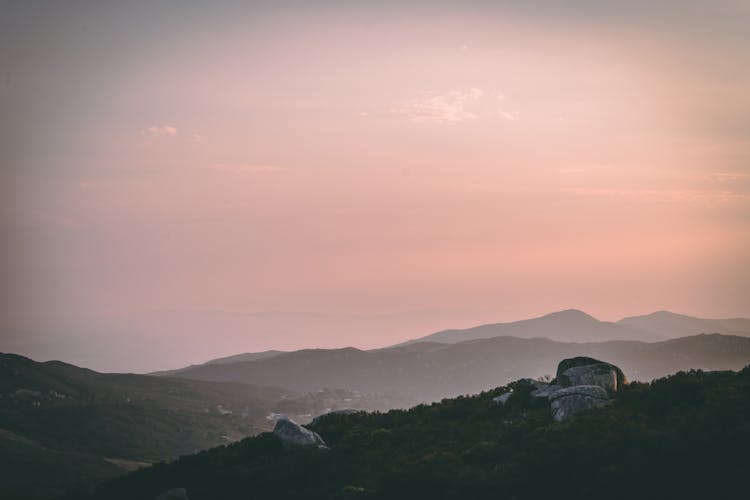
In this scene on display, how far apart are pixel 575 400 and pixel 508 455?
5.90 meters

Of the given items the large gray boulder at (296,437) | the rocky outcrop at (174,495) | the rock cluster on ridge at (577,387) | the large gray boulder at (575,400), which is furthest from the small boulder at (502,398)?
the rocky outcrop at (174,495)

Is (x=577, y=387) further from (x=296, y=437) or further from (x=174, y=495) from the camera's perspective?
(x=174, y=495)

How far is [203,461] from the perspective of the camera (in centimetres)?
4088

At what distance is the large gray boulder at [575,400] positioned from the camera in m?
34.0

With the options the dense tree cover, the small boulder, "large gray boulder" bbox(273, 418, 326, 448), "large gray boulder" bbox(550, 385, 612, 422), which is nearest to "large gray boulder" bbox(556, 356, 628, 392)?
the dense tree cover

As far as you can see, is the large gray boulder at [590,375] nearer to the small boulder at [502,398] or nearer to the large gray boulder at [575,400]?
the large gray boulder at [575,400]

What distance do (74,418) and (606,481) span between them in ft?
612

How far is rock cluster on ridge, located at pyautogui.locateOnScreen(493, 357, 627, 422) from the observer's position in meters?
34.4

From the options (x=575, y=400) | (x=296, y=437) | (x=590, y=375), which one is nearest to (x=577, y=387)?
(x=575, y=400)

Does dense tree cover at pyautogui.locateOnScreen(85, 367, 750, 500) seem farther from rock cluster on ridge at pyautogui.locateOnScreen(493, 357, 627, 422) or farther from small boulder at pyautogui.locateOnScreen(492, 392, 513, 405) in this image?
rock cluster on ridge at pyautogui.locateOnScreen(493, 357, 627, 422)

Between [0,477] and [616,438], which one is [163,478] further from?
[0,477]

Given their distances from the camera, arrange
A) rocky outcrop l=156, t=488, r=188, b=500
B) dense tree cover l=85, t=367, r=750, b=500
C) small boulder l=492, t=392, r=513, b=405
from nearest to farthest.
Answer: dense tree cover l=85, t=367, r=750, b=500 → rocky outcrop l=156, t=488, r=188, b=500 → small boulder l=492, t=392, r=513, b=405

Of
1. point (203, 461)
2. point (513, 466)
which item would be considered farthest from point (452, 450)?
point (203, 461)

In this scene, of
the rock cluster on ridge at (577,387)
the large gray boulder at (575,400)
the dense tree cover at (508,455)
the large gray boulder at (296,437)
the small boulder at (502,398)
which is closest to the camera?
the dense tree cover at (508,455)
